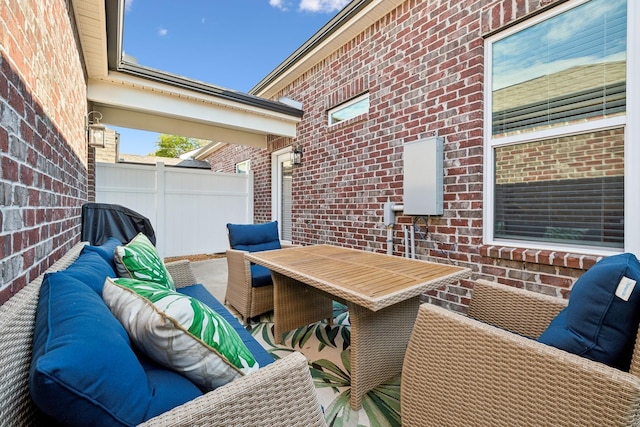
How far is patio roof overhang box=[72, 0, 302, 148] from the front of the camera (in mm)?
2619

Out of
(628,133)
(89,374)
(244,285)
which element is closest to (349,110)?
(244,285)

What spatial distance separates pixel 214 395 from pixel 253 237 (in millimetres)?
2768

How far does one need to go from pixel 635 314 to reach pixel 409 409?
95cm

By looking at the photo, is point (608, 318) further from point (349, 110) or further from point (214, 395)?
point (349, 110)

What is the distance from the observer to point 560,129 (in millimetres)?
2221

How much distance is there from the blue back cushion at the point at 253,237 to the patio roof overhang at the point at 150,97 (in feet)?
6.18

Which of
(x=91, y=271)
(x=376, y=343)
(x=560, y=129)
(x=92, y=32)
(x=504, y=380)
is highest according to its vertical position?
(x=92, y=32)

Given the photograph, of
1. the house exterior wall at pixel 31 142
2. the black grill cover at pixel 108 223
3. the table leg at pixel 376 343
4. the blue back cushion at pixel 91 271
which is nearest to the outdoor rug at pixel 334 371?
the table leg at pixel 376 343

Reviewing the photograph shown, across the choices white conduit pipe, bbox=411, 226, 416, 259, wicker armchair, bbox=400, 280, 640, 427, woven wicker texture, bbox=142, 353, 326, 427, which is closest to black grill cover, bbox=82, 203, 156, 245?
woven wicker texture, bbox=142, 353, 326, 427

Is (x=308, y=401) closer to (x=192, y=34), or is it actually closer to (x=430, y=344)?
(x=430, y=344)

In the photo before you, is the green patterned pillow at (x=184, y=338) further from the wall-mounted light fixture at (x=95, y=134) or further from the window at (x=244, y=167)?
the window at (x=244, y=167)

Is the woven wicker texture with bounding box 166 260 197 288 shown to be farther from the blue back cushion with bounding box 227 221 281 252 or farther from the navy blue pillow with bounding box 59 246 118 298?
the navy blue pillow with bounding box 59 246 118 298

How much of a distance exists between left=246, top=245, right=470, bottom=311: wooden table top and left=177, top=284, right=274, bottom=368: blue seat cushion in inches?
17.7

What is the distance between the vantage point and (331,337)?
2549 millimetres
